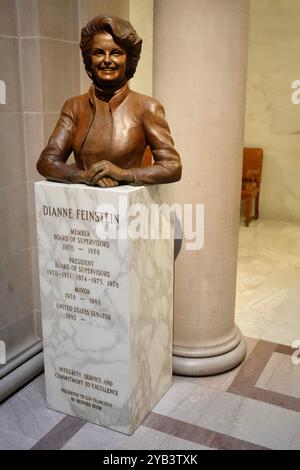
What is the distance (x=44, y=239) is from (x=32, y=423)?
1.13 m

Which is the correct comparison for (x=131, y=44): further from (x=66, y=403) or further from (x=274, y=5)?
(x=274, y=5)

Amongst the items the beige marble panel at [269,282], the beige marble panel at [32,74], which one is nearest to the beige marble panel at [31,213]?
the beige marble panel at [32,74]

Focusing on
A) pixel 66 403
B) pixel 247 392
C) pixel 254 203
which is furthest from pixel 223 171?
pixel 254 203

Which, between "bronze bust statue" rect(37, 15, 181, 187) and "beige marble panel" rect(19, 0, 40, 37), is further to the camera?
"beige marble panel" rect(19, 0, 40, 37)

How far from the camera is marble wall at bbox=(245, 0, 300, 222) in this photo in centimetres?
748

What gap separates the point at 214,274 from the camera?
12.4 feet

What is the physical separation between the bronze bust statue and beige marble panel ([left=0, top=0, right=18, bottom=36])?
2.33 feet

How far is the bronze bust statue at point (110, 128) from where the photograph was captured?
9.44 ft

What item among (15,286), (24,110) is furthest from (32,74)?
(15,286)

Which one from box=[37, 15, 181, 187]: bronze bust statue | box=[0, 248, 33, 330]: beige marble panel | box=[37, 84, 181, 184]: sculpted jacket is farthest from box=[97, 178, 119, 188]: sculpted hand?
box=[0, 248, 33, 330]: beige marble panel

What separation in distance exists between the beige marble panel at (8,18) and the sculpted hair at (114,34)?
727 millimetres

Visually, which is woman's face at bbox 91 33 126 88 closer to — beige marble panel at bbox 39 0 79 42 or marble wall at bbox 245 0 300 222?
beige marble panel at bbox 39 0 79 42

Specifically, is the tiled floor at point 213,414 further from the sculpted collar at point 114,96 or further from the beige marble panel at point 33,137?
the sculpted collar at point 114,96

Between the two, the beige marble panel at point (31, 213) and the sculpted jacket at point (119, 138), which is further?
the beige marble panel at point (31, 213)
